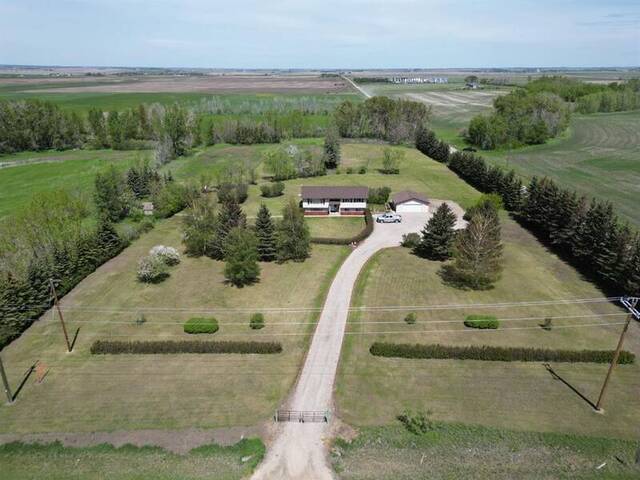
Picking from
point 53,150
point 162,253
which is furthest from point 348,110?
point 162,253

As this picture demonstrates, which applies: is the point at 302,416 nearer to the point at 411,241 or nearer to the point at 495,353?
the point at 495,353

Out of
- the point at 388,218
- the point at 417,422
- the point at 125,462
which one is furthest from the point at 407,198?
the point at 125,462

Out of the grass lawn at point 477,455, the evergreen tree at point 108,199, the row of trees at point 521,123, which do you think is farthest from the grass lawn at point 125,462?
the row of trees at point 521,123

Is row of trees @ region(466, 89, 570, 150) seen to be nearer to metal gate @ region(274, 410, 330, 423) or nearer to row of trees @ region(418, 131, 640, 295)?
row of trees @ region(418, 131, 640, 295)

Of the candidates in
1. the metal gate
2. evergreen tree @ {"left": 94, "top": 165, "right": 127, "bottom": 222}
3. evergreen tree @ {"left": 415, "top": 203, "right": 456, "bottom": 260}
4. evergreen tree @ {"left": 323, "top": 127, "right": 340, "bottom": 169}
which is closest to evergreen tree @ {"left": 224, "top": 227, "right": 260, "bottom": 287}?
the metal gate

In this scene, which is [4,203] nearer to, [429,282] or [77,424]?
[77,424]

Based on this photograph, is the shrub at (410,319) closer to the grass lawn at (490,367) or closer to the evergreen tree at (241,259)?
the grass lawn at (490,367)
